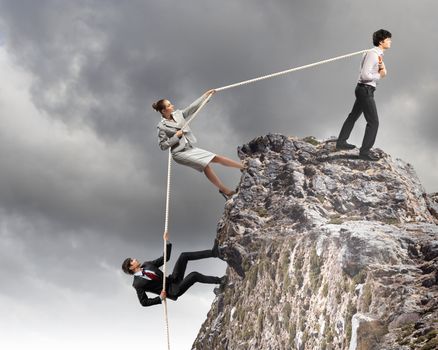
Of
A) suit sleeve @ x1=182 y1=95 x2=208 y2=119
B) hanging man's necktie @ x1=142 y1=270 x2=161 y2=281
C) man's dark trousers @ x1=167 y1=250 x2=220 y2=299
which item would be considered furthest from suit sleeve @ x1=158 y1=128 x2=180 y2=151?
hanging man's necktie @ x1=142 y1=270 x2=161 y2=281

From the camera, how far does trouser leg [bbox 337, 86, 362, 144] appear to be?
21.0m

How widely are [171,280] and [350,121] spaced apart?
9.29 m

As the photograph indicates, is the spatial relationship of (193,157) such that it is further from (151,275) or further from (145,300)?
(145,300)

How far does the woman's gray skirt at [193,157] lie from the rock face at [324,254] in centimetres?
725

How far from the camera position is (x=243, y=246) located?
32.1 m

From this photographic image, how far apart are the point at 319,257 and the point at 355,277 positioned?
10.8 ft

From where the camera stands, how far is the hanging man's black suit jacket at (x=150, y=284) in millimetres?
19609

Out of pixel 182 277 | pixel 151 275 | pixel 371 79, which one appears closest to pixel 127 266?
pixel 151 275

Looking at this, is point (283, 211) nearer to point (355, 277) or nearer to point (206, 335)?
point (355, 277)

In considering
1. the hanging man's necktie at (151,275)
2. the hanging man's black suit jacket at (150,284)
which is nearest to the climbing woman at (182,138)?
the hanging man's black suit jacket at (150,284)

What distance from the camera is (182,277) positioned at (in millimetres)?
20625

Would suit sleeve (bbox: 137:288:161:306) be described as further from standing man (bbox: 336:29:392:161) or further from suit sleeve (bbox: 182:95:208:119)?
standing man (bbox: 336:29:392:161)

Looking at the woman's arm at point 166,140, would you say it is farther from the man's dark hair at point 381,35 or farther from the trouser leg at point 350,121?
the man's dark hair at point 381,35

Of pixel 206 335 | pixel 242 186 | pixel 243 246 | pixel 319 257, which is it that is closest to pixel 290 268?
pixel 319 257
